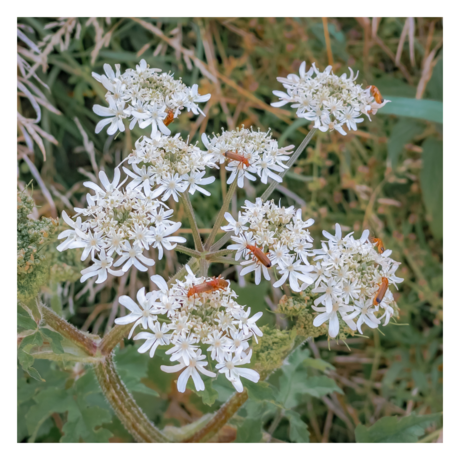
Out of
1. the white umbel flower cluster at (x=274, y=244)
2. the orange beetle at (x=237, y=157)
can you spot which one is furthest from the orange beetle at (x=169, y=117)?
the white umbel flower cluster at (x=274, y=244)

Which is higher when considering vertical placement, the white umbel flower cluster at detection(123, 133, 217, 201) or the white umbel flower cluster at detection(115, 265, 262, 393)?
the white umbel flower cluster at detection(123, 133, 217, 201)

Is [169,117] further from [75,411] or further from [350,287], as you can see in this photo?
[75,411]

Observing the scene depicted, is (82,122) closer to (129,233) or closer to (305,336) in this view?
(129,233)

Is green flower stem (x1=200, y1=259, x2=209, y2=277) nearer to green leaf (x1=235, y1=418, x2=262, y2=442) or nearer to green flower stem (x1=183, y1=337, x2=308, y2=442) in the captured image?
green flower stem (x1=183, y1=337, x2=308, y2=442)

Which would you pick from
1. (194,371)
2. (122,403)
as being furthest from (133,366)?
(194,371)

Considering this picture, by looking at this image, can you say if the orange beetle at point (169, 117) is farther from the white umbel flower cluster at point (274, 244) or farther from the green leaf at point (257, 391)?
the green leaf at point (257, 391)

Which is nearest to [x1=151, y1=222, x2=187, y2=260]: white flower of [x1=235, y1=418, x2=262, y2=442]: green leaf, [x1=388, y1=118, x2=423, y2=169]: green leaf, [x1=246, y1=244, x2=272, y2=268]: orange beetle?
[x1=246, y1=244, x2=272, y2=268]: orange beetle
